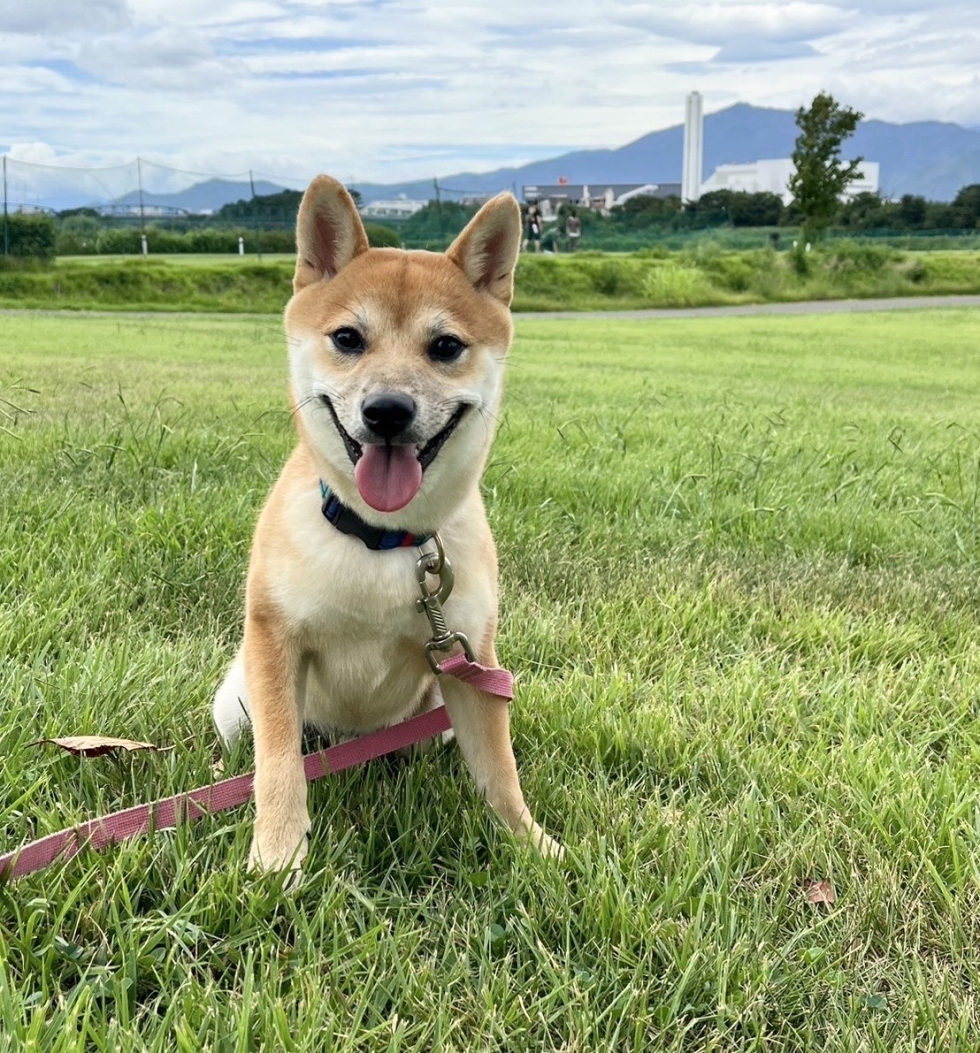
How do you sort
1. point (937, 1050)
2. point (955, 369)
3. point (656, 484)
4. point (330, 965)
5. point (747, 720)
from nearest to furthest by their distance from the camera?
point (937, 1050), point (330, 965), point (747, 720), point (656, 484), point (955, 369)

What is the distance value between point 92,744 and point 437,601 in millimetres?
780

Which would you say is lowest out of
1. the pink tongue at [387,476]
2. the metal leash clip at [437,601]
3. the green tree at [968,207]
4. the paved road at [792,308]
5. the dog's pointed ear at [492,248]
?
the paved road at [792,308]

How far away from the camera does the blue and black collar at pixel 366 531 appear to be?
1977 millimetres

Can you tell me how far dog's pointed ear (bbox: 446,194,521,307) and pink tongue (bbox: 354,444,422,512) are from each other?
2.05ft

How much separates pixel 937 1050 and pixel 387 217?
25.8 m

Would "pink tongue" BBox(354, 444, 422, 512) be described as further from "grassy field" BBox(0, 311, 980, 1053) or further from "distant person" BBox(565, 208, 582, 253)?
"distant person" BBox(565, 208, 582, 253)

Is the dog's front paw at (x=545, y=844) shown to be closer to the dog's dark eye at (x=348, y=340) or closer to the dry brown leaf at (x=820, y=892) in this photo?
the dry brown leaf at (x=820, y=892)

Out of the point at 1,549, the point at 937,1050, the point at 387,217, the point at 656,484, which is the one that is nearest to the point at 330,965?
the point at 937,1050

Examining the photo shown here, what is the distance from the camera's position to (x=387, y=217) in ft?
83.1

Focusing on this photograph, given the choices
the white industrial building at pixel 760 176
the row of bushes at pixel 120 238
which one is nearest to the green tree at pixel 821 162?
the row of bushes at pixel 120 238

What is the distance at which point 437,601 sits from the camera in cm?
196

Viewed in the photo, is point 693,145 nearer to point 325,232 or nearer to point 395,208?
point 395,208

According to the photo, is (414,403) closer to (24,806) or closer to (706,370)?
(24,806)

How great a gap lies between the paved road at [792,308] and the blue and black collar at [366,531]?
18.5m
